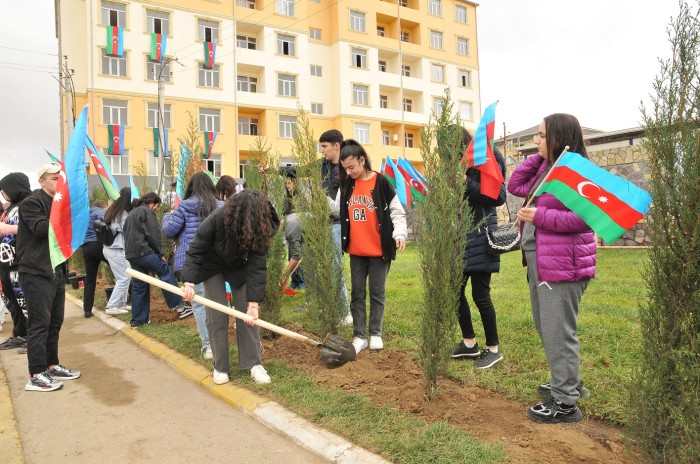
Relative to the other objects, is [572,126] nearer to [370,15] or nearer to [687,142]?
[687,142]

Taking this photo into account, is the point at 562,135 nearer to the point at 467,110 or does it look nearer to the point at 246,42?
the point at 246,42

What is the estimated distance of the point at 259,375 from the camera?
4422 mm

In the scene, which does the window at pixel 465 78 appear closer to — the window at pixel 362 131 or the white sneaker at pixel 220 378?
the window at pixel 362 131

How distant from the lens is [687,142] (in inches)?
87.4

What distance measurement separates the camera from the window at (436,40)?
3994 cm

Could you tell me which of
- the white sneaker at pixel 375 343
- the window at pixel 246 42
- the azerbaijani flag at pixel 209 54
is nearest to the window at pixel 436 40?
the window at pixel 246 42

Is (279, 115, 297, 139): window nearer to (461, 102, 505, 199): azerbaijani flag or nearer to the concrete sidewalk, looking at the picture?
the concrete sidewalk

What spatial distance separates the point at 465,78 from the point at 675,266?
139 feet

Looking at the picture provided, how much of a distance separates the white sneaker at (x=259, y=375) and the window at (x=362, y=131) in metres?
32.1

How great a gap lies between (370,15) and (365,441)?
38.1m

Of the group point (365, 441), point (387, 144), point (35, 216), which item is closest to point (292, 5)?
point (387, 144)

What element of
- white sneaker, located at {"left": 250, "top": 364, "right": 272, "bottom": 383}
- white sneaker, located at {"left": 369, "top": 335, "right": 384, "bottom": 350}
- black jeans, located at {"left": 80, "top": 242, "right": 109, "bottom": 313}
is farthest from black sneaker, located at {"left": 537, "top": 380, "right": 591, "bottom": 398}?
black jeans, located at {"left": 80, "top": 242, "right": 109, "bottom": 313}

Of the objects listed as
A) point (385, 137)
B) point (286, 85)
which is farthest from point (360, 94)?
point (286, 85)

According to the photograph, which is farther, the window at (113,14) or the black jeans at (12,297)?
the window at (113,14)
